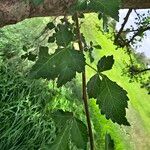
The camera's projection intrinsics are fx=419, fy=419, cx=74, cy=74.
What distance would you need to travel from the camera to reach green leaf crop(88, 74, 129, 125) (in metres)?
0.54

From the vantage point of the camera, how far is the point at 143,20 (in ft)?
8.23

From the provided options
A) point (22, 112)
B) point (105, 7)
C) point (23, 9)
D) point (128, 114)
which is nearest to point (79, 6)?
point (105, 7)

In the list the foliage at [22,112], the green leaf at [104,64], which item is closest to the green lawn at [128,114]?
the foliage at [22,112]

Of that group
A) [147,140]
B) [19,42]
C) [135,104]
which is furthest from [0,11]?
[135,104]

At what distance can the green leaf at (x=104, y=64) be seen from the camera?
58 centimetres

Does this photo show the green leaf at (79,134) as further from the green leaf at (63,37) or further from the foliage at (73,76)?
the green leaf at (63,37)

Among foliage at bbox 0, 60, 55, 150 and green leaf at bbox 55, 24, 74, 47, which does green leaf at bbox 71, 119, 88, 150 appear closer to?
green leaf at bbox 55, 24, 74, 47

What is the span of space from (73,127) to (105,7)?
0.52 ft

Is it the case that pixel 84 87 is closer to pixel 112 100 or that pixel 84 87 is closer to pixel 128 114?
pixel 112 100

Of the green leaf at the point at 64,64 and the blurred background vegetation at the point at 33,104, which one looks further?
the blurred background vegetation at the point at 33,104

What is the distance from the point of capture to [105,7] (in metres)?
0.51

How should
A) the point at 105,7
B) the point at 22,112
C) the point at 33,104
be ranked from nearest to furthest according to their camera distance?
1. the point at 105,7
2. the point at 22,112
3. the point at 33,104

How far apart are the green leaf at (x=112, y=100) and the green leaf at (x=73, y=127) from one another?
4 centimetres

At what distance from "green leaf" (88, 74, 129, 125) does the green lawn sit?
320cm
